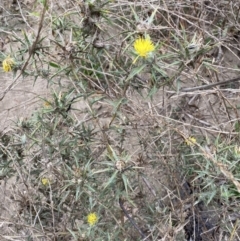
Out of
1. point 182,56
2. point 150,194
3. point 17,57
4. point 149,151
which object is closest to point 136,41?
point 182,56

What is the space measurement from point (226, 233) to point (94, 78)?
783 millimetres

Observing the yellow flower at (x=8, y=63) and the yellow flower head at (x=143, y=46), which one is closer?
the yellow flower head at (x=143, y=46)

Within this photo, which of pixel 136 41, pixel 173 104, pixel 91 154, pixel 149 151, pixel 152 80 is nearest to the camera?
pixel 136 41

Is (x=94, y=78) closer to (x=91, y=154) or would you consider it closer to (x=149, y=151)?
(x=91, y=154)

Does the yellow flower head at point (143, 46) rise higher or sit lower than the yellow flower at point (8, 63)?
higher

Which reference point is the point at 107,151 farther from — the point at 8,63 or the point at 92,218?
the point at 8,63

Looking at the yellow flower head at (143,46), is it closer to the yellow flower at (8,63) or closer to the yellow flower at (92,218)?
the yellow flower at (8,63)

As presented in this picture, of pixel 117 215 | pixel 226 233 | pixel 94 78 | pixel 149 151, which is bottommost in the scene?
pixel 226 233

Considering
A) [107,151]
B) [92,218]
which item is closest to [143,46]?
[107,151]

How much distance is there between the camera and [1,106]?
2.69 m

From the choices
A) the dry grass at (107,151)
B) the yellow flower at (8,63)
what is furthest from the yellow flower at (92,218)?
the yellow flower at (8,63)

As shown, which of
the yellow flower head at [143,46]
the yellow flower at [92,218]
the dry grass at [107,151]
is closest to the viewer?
the yellow flower head at [143,46]

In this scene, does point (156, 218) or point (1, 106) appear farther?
point (1, 106)

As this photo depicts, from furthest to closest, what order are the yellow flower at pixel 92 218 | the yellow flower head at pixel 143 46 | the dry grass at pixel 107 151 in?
1. the yellow flower at pixel 92 218
2. the dry grass at pixel 107 151
3. the yellow flower head at pixel 143 46
